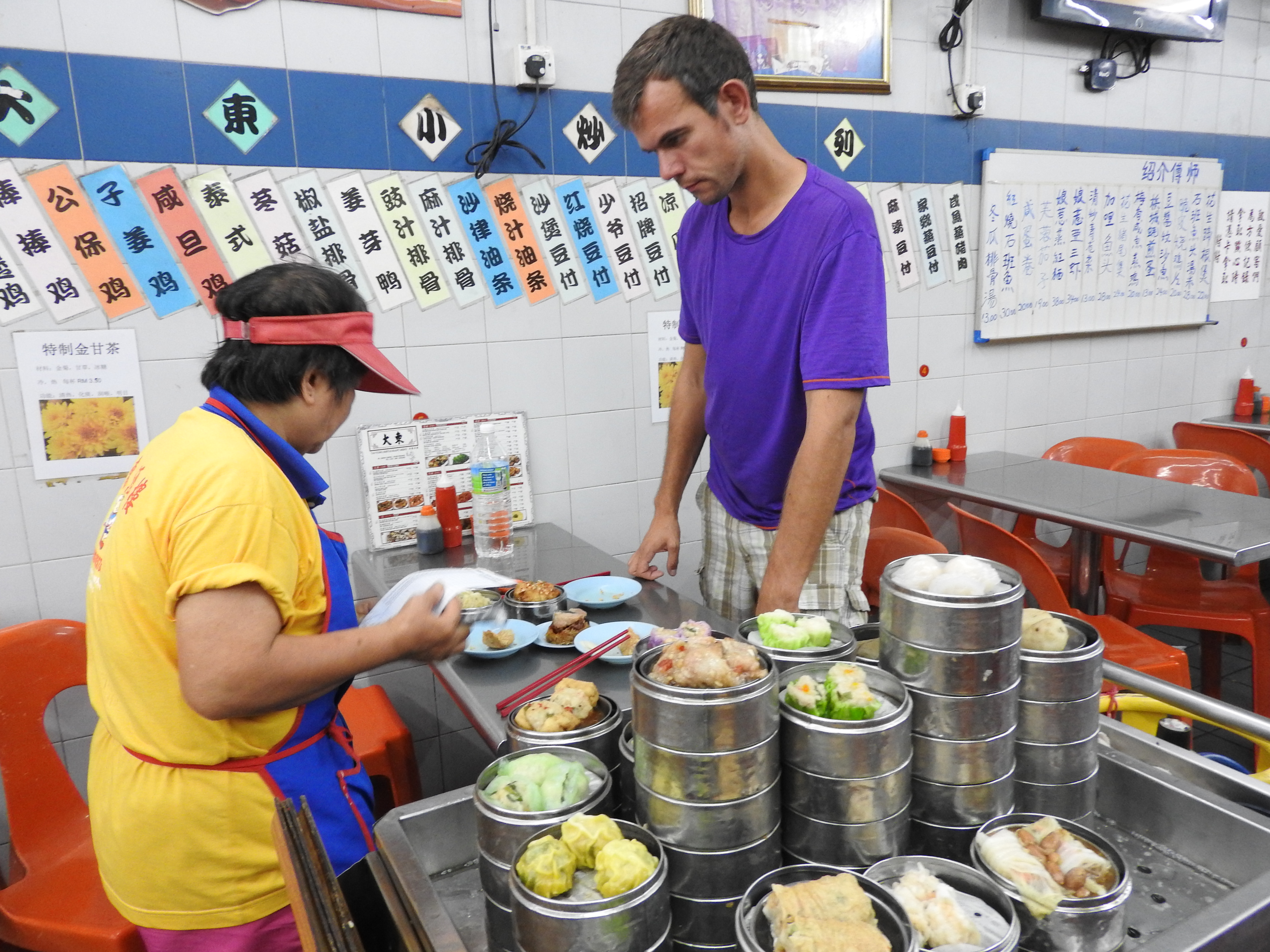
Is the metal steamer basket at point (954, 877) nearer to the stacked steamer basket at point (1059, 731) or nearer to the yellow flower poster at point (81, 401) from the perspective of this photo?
the stacked steamer basket at point (1059, 731)

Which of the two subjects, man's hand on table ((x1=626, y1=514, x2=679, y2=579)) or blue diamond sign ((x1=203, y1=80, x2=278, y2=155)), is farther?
blue diamond sign ((x1=203, y1=80, x2=278, y2=155))

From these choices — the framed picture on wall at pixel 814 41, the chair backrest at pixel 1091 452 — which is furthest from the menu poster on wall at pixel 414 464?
the chair backrest at pixel 1091 452

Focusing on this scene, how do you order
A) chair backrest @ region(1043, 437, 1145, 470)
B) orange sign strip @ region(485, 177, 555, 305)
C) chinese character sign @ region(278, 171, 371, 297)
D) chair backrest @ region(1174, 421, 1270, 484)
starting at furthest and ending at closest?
chair backrest @ region(1174, 421, 1270, 484)
chair backrest @ region(1043, 437, 1145, 470)
orange sign strip @ region(485, 177, 555, 305)
chinese character sign @ region(278, 171, 371, 297)

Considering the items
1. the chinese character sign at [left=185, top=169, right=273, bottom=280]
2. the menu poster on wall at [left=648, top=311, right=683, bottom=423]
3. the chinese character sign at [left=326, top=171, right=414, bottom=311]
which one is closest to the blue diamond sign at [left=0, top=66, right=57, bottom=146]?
the chinese character sign at [left=185, top=169, right=273, bottom=280]

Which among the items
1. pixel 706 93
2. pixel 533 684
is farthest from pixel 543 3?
pixel 533 684

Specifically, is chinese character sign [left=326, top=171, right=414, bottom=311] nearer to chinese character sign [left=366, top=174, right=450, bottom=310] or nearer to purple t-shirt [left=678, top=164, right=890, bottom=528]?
chinese character sign [left=366, top=174, right=450, bottom=310]

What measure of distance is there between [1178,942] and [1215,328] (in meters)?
4.56

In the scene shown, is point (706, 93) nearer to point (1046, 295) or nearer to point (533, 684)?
point (533, 684)

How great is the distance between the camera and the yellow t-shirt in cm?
114

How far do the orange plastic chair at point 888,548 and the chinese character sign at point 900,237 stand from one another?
127 centimetres

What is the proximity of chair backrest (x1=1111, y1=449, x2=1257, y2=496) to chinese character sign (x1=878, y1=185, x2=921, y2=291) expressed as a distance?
1.17 meters

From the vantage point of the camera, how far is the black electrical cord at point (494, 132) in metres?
2.57

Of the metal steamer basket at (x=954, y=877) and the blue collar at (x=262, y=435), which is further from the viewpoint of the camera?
the blue collar at (x=262, y=435)

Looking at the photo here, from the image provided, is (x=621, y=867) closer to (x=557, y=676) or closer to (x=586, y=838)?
(x=586, y=838)
